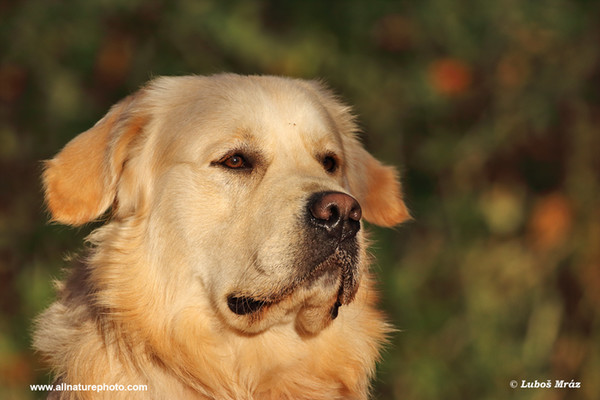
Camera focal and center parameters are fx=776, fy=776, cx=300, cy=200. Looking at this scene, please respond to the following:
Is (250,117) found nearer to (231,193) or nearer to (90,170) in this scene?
(231,193)

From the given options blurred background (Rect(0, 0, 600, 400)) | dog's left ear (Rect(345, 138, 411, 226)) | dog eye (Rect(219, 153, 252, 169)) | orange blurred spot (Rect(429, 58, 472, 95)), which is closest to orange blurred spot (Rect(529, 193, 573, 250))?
blurred background (Rect(0, 0, 600, 400))

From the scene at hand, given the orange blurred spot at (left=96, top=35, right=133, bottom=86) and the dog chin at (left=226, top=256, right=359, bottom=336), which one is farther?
the orange blurred spot at (left=96, top=35, right=133, bottom=86)

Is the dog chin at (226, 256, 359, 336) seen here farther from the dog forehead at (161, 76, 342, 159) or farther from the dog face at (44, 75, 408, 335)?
the dog forehead at (161, 76, 342, 159)

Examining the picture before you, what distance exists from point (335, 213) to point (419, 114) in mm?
4304

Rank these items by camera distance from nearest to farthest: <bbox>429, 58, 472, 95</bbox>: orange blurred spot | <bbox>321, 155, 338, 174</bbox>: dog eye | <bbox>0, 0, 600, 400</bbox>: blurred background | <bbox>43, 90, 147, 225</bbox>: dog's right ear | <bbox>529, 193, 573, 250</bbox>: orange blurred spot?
1. <bbox>43, 90, 147, 225</bbox>: dog's right ear
2. <bbox>321, 155, 338, 174</bbox>: dog eye
3. <bbox>0, 0, 600, 400</bbox>: blurred background
4. <bbox>529, 193, 573, 250</bbox>: orange blurred spot
5. <bbox>429, 58, 472, 95</bbox>: orange blurred spot

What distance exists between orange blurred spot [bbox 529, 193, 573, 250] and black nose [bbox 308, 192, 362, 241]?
13.1 ft

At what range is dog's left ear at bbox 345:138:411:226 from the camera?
383 centimetres

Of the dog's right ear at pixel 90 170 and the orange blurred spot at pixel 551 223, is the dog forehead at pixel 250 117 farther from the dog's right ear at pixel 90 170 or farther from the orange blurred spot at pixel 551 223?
the orange blurred spot at pixel 551 223

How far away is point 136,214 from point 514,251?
4.02m

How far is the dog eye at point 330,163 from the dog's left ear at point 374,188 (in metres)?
0.27

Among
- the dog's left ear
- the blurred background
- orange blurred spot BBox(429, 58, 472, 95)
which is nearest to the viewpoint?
the dog's left ear

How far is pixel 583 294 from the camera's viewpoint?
6219mm

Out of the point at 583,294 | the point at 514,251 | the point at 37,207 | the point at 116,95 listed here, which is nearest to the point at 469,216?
the point at 514,251

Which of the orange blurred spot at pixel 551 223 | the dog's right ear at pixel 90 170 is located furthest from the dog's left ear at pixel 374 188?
the orange blurred spot at pixel 551 223
